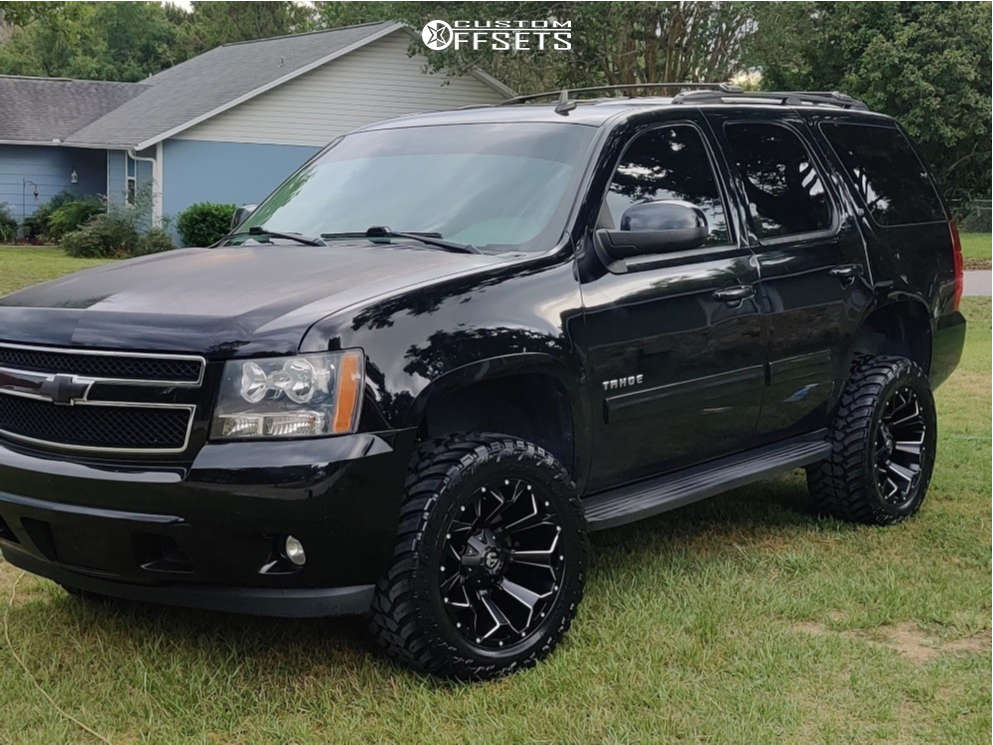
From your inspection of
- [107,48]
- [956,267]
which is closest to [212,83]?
[956,267]

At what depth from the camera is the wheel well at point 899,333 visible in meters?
6.28

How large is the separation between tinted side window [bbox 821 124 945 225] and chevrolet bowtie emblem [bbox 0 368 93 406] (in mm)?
3885

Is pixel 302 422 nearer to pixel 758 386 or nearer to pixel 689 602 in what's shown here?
pixel 689 602

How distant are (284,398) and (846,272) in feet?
10.2

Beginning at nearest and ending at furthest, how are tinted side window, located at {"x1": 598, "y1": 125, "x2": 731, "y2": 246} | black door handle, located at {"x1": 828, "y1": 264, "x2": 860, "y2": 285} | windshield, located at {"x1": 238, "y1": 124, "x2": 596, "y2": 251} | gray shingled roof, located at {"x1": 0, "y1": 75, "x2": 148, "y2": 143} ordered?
windshield, located at {"x1": 238, "y1": 124, "x2": 596, "y2": 251}, tinted side window, located at {"x1": 598, "y1": 125, "x2": 731, "y2": 246}, black door handle, located at {"x1": 828, "y1": 264, "x2": 860, "y2": 285}, gray shingled roof, located at {"x1": 0, "y1": 75, "x2": 148, "y2": 143}

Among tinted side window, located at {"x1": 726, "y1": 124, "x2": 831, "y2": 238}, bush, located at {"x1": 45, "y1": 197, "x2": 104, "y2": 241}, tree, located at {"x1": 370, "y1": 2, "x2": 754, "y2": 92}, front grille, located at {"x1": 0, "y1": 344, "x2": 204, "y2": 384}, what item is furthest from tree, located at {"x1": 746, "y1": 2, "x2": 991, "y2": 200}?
front grille, located at {"x1": 0, "y1": 344, "x2": 204, "y2": 384}

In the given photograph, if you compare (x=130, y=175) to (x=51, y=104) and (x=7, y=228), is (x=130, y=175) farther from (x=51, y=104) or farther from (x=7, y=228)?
(x=51, y=104)

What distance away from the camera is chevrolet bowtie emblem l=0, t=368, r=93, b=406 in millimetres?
3893

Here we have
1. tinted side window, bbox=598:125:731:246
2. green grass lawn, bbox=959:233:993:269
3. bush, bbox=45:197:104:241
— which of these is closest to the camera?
tinted side window, bbox=598:125:731:246

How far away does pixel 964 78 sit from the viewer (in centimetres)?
3338

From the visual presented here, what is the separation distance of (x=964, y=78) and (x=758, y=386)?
103ft

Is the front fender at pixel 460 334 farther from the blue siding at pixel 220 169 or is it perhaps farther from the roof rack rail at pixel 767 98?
the blue siding at pixel 220 169

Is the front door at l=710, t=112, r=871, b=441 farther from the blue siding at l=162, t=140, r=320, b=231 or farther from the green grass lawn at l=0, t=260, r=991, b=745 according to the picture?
the blue siding at l=162, t=140, r=320, b=231

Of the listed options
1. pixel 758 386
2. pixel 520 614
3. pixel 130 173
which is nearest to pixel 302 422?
pixel 520 614
